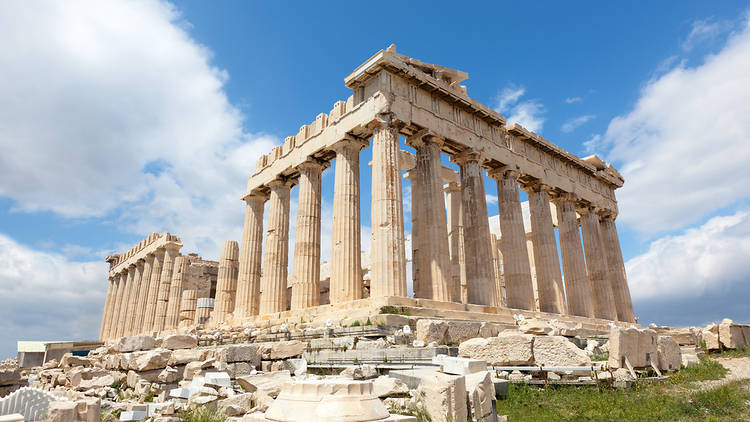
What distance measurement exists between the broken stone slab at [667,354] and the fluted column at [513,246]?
36.4ft

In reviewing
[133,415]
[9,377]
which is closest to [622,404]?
[133,415]

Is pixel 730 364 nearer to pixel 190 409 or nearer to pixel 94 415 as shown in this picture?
pixel 190 409

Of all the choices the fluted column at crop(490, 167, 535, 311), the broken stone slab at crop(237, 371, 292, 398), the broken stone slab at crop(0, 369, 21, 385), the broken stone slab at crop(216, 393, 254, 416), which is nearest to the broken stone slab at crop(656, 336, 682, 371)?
the broken stone slab at crop(237, 371, 292, 398)

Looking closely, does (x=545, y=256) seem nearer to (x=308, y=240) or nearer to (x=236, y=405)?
(x=308, y=240)

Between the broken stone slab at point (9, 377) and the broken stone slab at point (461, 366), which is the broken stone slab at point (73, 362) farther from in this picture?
the broken stone slab at point (461, 366)

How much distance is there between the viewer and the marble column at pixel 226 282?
26.5 metres

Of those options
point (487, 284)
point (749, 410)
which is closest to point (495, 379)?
point (749, 410)

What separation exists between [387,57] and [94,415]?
15.4 meters

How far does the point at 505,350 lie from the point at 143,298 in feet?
119

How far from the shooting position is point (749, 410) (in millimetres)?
6715

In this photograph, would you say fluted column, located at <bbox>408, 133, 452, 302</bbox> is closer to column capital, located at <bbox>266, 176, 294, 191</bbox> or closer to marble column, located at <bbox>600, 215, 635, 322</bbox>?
column capital, located at <bbox>266, 176, 294, 191</bbox>

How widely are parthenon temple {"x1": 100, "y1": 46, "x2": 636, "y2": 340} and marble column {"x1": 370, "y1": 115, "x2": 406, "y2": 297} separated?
0.05m

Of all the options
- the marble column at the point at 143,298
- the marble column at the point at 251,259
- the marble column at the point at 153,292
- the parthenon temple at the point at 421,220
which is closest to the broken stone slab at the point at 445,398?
the parthenon temple at the point at 421,220

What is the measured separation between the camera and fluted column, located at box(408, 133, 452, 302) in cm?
1820
